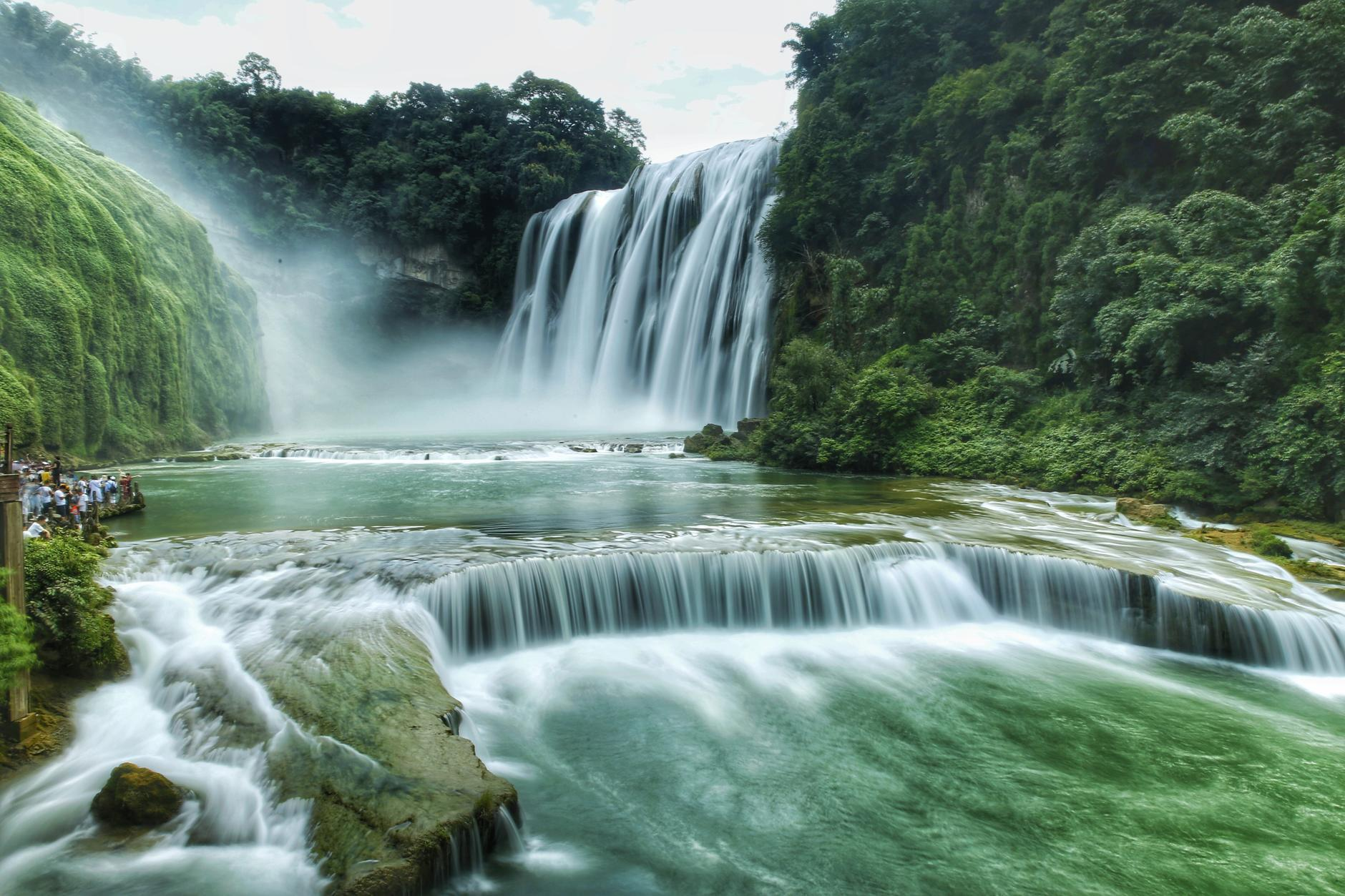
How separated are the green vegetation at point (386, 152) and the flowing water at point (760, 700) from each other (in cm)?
3999

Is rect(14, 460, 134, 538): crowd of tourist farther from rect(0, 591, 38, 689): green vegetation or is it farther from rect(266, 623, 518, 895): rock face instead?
rect(266, 623, 518, 895): rock face

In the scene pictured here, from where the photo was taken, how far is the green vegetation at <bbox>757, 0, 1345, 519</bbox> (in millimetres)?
12961

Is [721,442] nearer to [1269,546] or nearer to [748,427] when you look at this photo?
[748,427]

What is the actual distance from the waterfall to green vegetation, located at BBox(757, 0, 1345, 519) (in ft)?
17.5

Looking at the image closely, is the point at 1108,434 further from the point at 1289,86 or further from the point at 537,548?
the point at 537,548

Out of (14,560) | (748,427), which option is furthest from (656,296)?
(14,560)

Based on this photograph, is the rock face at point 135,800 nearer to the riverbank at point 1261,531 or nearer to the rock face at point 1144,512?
the riverbank at point 1261,531

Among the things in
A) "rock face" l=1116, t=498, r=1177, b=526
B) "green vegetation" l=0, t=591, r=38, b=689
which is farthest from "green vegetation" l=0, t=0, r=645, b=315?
"green vegetation" l=0, t=591, r=38, b=689

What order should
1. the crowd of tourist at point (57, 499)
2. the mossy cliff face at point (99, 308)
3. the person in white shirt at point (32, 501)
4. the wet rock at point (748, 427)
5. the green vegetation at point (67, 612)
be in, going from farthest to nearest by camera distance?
the wet rock at point (748, 427), the mossy cliff face at point (99, 308), the person in white shirt at point (32, 501), the crowd of tourist at point (57, 499), the green vegetation at point (67, 612)

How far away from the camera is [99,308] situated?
21281mm

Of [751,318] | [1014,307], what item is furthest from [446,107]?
[1014,307]

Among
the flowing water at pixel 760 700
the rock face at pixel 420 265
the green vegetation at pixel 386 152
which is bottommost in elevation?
the flowing water at pixel 760 700

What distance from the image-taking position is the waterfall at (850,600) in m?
7.89

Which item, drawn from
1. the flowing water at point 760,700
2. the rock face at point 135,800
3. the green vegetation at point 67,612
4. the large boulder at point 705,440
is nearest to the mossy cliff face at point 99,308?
the flowing water at point 760,700
